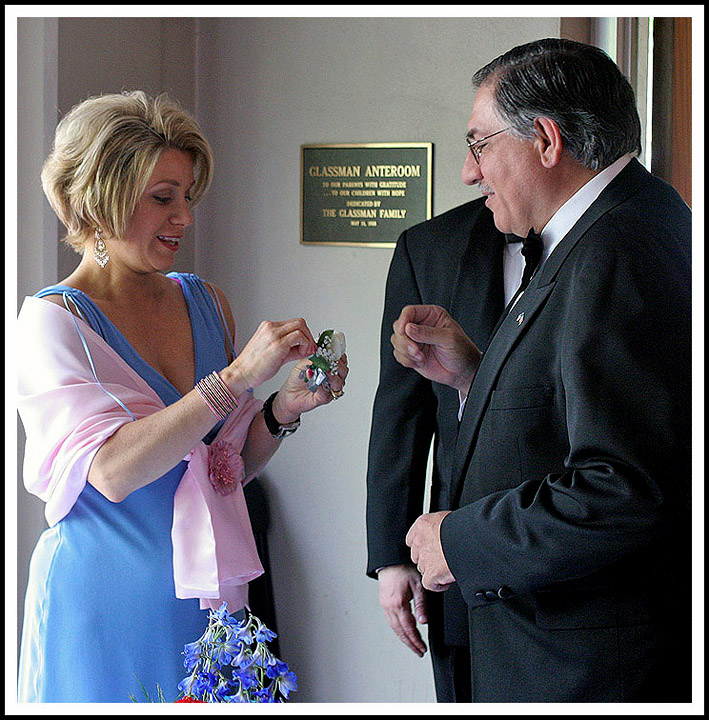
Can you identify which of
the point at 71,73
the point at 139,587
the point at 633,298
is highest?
the point at 71,73

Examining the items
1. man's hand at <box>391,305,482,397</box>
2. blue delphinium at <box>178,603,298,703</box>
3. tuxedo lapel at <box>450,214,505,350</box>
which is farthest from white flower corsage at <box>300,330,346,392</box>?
blue delphinium at <box>178,603,298,703</box>

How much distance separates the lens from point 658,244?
111 centimetres

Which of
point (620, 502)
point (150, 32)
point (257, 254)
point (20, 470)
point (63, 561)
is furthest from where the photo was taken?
point (257, 254)

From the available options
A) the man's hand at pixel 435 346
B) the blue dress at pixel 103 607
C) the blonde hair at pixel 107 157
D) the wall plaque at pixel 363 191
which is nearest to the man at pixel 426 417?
the man's hand at pixel 435 346

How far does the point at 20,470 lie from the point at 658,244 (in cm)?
161

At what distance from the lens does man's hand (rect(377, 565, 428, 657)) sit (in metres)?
1.65

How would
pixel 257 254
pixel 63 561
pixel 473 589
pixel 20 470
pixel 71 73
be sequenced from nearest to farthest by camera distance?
pixel 473 589, pixel 63 561, pixel 20 470, pixel 71 73, pixel 257 254

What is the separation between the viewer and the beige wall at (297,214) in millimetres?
2646

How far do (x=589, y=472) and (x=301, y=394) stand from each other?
72 cm

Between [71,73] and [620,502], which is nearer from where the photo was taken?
[620,502]

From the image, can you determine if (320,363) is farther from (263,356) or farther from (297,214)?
(297,214)

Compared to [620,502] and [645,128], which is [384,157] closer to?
[645,128]

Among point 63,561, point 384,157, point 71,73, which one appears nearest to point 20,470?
point 63,561

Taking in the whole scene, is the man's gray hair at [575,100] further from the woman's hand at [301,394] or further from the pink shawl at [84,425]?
the pink shawl at [84,425]
